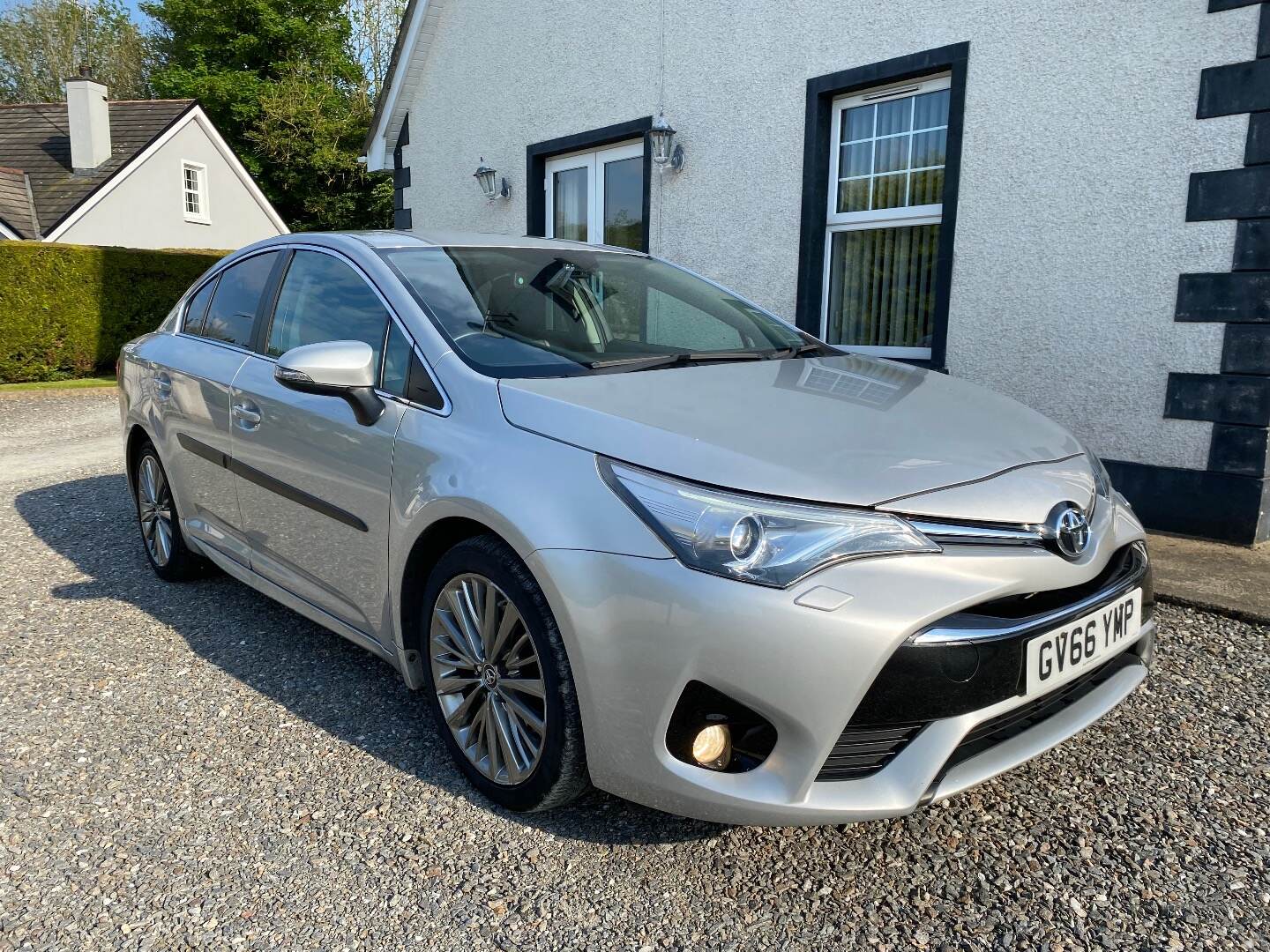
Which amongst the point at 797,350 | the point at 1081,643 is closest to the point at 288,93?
the point at 797,350

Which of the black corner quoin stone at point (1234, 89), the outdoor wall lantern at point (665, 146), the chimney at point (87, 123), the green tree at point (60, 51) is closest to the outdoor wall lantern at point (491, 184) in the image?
the outdoor wall lantern at point (665, 146)

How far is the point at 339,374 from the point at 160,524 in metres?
2.24

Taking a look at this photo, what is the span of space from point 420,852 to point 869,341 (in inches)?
212

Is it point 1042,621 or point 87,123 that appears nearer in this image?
point 1042,621

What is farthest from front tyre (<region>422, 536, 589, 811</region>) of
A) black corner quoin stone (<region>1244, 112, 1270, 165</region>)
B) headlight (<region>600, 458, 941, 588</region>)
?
black corner quoin stone (<region>1244, 112, 1270, 165</region>)

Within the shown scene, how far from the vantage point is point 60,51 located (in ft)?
133

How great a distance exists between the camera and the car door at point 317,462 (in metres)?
2.87

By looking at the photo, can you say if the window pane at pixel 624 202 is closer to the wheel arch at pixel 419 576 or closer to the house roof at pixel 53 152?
the wheel arch at pixel 419 576

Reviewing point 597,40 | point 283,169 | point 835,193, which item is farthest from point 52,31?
point 835,193

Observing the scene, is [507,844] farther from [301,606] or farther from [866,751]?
[301,606]

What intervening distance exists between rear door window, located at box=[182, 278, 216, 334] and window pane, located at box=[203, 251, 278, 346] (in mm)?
57

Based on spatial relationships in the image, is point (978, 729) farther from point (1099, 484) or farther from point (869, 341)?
point (869, 341)

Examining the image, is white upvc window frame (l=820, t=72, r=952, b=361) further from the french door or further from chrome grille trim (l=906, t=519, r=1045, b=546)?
chrome grille trim (l=906, t=519, r=1045, b=546)

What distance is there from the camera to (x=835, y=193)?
22.9ft
